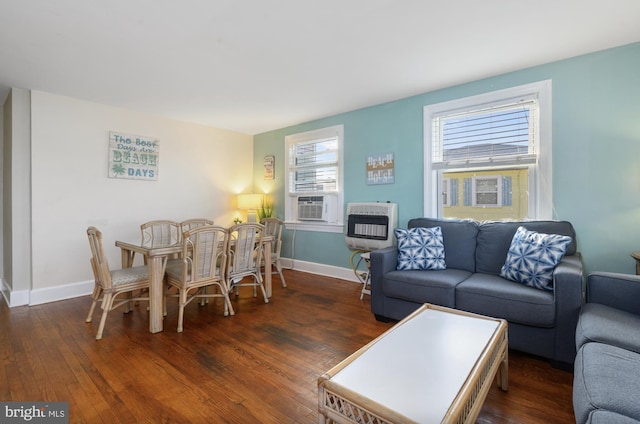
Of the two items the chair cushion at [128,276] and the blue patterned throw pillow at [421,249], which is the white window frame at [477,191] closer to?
the blue patterned throw pillow at [421,249]

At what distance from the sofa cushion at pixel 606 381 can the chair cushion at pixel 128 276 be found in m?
3.04

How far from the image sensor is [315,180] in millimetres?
4688

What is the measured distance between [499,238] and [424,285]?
89 cm

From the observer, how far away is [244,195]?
5023 mm

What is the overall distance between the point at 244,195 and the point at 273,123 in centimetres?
129

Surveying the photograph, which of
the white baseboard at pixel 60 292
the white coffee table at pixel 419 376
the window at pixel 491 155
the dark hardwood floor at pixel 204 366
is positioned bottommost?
the dark hardwood floor at pixel 204 366

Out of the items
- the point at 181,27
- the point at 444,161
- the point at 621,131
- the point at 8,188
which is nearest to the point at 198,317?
the point at 181,27

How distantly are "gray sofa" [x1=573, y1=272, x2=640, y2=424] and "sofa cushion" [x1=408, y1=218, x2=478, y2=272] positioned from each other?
97cm

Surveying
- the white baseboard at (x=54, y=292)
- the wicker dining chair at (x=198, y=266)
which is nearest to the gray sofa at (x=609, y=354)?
the wicker dining chair at (x=198, y=266)

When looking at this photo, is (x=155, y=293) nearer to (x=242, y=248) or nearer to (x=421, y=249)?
(x=242, y=248)

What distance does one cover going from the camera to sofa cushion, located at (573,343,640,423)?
0.97m

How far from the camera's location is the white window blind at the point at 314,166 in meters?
4.46

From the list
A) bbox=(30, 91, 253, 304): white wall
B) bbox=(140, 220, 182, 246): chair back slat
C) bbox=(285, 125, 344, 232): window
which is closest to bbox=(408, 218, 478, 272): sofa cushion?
bbox=(285, 125, 344, 232): window

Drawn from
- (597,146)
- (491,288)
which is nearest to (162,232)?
(491,288)
